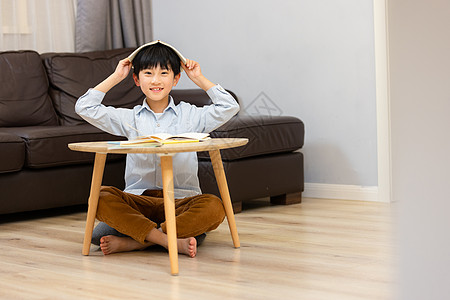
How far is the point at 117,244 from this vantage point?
6.48 ft

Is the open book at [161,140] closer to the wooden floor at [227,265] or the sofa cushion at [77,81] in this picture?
the wooden floor at [227,265]

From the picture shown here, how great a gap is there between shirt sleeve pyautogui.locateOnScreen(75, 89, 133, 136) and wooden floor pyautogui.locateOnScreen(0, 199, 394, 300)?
0.42 meters

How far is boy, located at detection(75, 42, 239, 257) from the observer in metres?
1.92

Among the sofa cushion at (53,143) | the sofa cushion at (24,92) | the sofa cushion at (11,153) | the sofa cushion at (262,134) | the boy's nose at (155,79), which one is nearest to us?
the boy's nose at (155,79)

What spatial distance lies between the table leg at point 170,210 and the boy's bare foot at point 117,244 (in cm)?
33

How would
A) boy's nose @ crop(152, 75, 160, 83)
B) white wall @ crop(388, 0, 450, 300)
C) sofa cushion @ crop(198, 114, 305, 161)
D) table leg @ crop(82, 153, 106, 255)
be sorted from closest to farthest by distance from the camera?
white wall @ crop(388, 0, 450, 300)
table leg @ crop(82, 153, 106, 255)
boy's nose @ crop(152, 75, 160, 83)
sofa cushion @ crop(198, 114, 305, 161)

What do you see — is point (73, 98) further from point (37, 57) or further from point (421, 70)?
point (421, 70)

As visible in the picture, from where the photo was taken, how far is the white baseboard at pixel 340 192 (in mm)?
3061

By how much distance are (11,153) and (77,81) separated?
84 centimetres

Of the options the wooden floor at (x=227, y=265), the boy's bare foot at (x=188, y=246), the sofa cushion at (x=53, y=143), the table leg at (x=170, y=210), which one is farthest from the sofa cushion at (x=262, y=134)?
the table leg at (x=170, y=210)

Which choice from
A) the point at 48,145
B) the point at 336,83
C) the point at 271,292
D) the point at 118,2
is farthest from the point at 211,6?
the point at 271,292

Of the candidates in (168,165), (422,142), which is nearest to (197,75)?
(168,165)

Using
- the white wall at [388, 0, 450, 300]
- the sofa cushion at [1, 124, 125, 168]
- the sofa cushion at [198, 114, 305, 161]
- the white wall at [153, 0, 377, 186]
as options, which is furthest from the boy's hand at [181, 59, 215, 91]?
the white wall at [388, 0, 450, 300]

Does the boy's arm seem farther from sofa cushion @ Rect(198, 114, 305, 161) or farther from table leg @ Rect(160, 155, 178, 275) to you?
sofa cushion @ Rect(198, 114, 305, 161)
